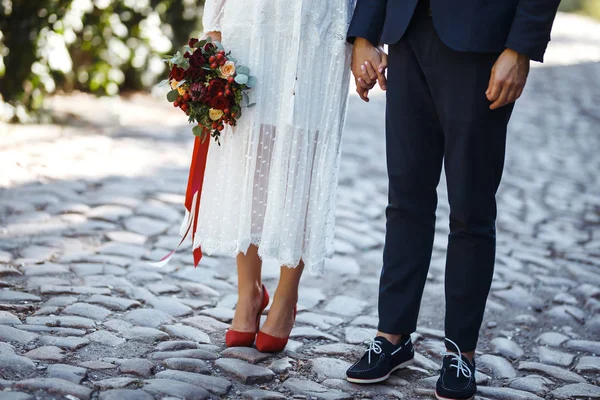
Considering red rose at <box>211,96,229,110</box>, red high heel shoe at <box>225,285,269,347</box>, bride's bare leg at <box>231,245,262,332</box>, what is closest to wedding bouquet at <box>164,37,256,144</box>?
red rose at <box>211,96,229,110</box>

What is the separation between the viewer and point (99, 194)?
4832 millimetres

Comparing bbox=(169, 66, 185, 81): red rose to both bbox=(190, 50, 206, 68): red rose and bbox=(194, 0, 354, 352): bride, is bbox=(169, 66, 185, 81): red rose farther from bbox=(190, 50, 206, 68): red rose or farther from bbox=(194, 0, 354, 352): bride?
bbox=(194, 0, 354, 352): bride

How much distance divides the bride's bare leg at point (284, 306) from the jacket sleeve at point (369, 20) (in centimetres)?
88

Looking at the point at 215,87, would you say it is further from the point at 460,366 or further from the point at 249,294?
the point at 460,366

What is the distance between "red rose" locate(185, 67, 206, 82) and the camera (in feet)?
8.68

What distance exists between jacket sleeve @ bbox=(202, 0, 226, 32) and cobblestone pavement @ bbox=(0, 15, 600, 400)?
1.20 meters

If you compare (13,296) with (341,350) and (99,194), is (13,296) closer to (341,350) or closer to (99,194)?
(341,350)

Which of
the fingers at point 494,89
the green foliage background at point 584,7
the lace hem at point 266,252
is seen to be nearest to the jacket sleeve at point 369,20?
the fingers at point 494,89

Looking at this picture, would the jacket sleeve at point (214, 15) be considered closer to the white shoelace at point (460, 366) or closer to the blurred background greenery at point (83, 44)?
the white shoelace at point (460, 366)

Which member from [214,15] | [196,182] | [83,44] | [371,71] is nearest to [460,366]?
[371,71]

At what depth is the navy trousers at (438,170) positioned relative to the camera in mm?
2443

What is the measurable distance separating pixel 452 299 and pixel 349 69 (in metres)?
0.91

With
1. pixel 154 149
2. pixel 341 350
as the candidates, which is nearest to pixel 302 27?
pixel 341 350

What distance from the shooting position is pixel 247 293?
293 centimetres
